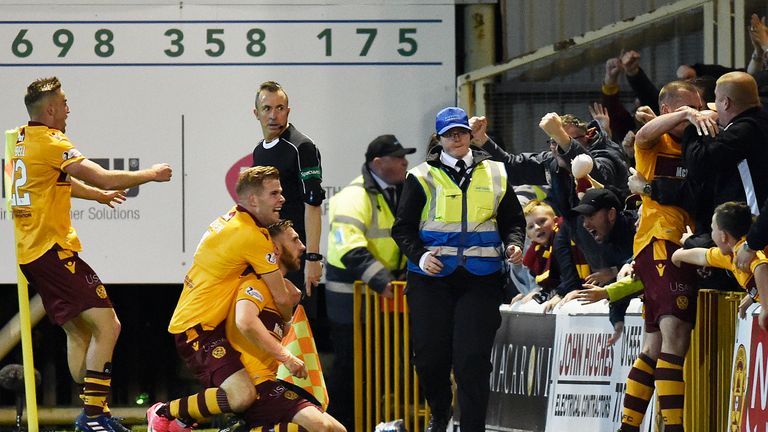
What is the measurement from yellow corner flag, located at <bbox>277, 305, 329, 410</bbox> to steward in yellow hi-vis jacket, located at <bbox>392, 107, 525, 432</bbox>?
61 centimetres

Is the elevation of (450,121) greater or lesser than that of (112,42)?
lesser

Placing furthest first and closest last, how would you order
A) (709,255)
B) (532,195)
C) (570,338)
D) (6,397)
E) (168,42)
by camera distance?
1. (6,397)
2. (168,42)
3. (532,195)
4. (570,338)
5. (709,255)

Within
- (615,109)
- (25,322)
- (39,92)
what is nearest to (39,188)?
(39,92)

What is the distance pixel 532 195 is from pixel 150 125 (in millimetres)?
3285

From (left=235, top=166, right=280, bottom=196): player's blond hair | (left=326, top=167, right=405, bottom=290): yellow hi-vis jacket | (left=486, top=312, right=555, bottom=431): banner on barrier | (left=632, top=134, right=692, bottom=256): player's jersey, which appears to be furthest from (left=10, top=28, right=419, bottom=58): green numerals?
(left=235, top=166, right=280, bottom=196): player's blond hair

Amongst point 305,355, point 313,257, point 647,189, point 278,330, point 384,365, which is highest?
point 647,189

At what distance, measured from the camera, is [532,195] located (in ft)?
36.6

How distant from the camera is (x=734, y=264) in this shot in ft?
22.7

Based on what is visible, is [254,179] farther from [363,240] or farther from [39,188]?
[363,240]

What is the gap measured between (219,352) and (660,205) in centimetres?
255

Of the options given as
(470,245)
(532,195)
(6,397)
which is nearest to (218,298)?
(470,245)

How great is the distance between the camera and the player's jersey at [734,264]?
663 centimetres

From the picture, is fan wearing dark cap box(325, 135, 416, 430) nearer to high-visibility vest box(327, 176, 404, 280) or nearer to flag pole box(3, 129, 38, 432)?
high-visibility vest box(327, 176, 404, 280)

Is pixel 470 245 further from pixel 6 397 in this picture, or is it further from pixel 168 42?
pixel 6 397
